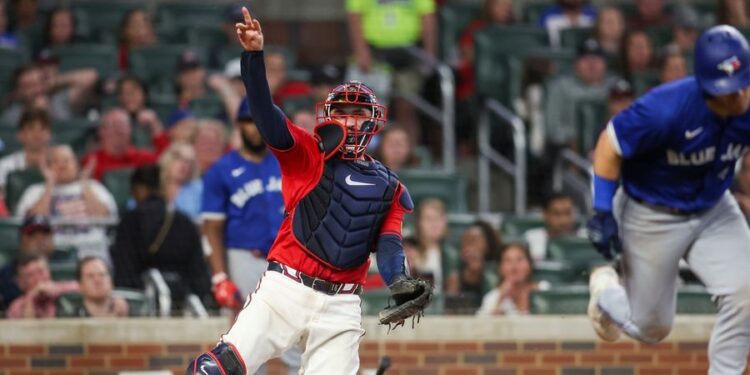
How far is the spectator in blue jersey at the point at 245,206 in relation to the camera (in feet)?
27.7

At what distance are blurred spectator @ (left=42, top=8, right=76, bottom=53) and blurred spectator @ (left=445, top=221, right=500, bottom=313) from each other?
13.8 feet

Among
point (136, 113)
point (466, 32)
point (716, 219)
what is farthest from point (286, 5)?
point (716, 219)

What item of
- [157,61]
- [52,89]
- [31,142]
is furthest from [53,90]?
[31,142]

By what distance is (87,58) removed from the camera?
479 inches

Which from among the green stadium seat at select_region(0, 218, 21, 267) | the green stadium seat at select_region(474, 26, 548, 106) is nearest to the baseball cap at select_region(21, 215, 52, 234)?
the green stadium seat at select_region(0, 218, 21, 267)

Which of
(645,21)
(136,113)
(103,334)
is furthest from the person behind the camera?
(645,21)

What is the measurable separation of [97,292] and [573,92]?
4498mm

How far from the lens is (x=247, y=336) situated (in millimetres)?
6254

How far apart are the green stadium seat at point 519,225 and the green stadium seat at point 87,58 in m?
3.49

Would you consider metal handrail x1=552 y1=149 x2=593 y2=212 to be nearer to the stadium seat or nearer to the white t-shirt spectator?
the stadium seat

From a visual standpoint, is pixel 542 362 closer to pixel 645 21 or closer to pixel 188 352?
pixel 188 352

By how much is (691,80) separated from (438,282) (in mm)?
3139

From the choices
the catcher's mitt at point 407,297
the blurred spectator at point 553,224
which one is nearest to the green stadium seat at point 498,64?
the blurred spectator at point 553,224

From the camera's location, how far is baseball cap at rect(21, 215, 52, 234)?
9523mm
